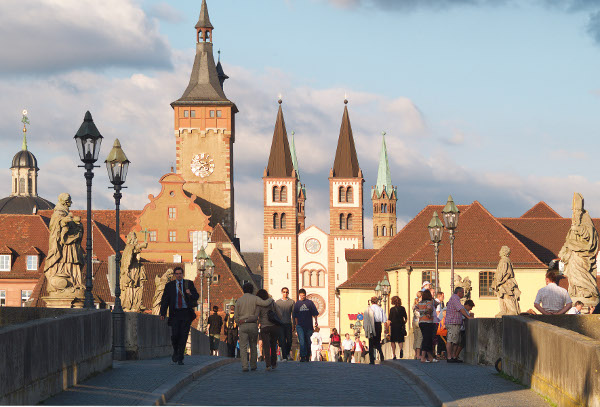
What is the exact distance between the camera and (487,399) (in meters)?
14.9

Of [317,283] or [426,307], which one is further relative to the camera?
[317,283]

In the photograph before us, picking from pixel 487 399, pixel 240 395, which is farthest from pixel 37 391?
pixel 487 399

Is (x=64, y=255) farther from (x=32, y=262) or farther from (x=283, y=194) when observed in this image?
(x=283, y=194)

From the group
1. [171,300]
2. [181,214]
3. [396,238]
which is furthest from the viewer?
[181,214]

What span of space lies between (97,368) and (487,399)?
6369mm

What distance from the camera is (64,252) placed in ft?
79.4

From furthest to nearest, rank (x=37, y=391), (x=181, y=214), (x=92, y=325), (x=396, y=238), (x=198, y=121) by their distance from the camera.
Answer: (x=198, y=121)
(x=181, y=214)
(x=396, y=238)
(x=92, y=325)
(x=37, y=391)

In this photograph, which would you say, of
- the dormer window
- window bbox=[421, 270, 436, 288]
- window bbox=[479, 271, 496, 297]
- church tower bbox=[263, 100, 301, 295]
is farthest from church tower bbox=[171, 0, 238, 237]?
window bbox=[479, 271, 496, 297]

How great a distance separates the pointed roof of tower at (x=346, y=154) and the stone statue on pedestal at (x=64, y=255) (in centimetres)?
11430

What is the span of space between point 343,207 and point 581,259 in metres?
111

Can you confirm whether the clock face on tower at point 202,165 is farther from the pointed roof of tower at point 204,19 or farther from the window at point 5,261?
the window at point 5,261

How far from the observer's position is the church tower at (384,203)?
589 feet

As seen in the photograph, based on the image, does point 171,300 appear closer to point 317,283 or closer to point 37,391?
point 37,391

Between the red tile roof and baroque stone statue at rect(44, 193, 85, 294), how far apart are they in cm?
7667
